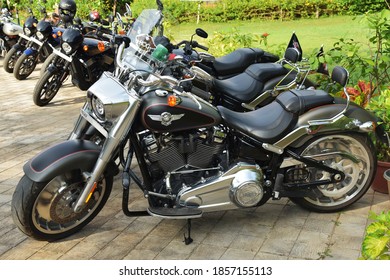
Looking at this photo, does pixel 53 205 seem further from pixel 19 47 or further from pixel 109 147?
pixel 19 47

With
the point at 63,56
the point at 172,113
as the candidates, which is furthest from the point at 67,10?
the point at 172,113

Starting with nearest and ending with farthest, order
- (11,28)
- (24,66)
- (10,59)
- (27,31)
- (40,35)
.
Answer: (40,35) < (27,31) < (24,66) < (10,59) < (11,28)

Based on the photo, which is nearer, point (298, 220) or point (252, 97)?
point (298, 220)

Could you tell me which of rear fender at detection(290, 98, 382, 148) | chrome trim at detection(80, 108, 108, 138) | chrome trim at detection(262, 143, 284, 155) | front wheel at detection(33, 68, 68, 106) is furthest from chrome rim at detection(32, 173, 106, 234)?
front wheel at detection(33, 68, 68, 106)

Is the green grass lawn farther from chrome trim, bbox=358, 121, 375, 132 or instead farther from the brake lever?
the brake lever

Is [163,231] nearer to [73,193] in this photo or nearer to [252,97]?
[73,193]

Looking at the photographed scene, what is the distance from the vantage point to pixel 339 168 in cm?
392

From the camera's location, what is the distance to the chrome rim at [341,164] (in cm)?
386

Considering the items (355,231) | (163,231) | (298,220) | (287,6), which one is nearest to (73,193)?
(163,231)

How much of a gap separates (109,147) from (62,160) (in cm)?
33

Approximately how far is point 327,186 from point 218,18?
60.8 feet

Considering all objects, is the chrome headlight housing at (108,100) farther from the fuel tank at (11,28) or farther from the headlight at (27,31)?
the fuel tank at (11,28)

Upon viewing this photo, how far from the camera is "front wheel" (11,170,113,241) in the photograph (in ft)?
11.3

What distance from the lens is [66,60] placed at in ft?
24.6
